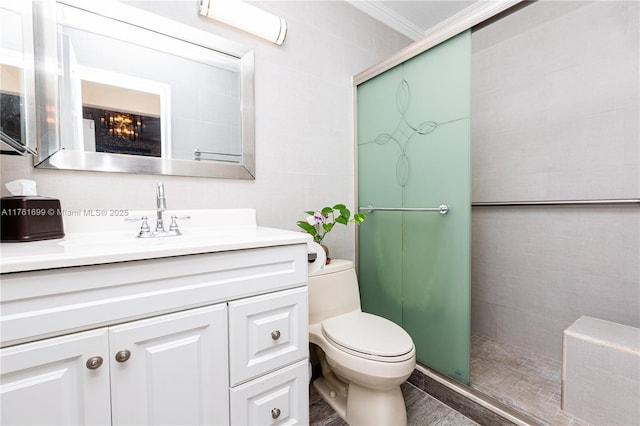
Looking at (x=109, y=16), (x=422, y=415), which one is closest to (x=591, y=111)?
(x=422, y=415)

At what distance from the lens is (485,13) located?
3.96 feet

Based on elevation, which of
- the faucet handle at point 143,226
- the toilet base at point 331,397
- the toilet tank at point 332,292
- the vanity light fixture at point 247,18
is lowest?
the toilet base at point 331,397

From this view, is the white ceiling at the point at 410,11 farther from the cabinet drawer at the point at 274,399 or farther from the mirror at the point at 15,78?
the cabinet drawer at the point at 274,399

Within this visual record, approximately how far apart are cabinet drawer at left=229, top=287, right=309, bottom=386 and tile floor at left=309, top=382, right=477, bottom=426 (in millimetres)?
527

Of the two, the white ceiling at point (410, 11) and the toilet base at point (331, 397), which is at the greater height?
the white ceiling at point (410, 11)

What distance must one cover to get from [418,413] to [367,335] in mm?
490

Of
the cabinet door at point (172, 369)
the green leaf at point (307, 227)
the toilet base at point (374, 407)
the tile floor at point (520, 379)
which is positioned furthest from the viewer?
the green leaf at point (307, 227)

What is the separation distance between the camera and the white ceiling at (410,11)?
189 cm

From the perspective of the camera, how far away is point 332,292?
4.73ft

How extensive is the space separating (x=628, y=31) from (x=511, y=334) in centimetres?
181

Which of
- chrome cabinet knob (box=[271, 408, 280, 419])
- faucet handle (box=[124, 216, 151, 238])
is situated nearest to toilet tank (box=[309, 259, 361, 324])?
chrome cabinet knob (box=[271, 408, 280, 419])

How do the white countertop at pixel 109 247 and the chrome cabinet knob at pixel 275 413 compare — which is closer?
the white countertop at pixel 109 247

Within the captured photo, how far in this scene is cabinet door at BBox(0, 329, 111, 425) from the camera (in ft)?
1.93

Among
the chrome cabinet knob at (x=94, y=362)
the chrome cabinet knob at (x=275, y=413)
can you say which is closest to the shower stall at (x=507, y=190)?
the chrome cabinet knob at (x=275, y=413)
